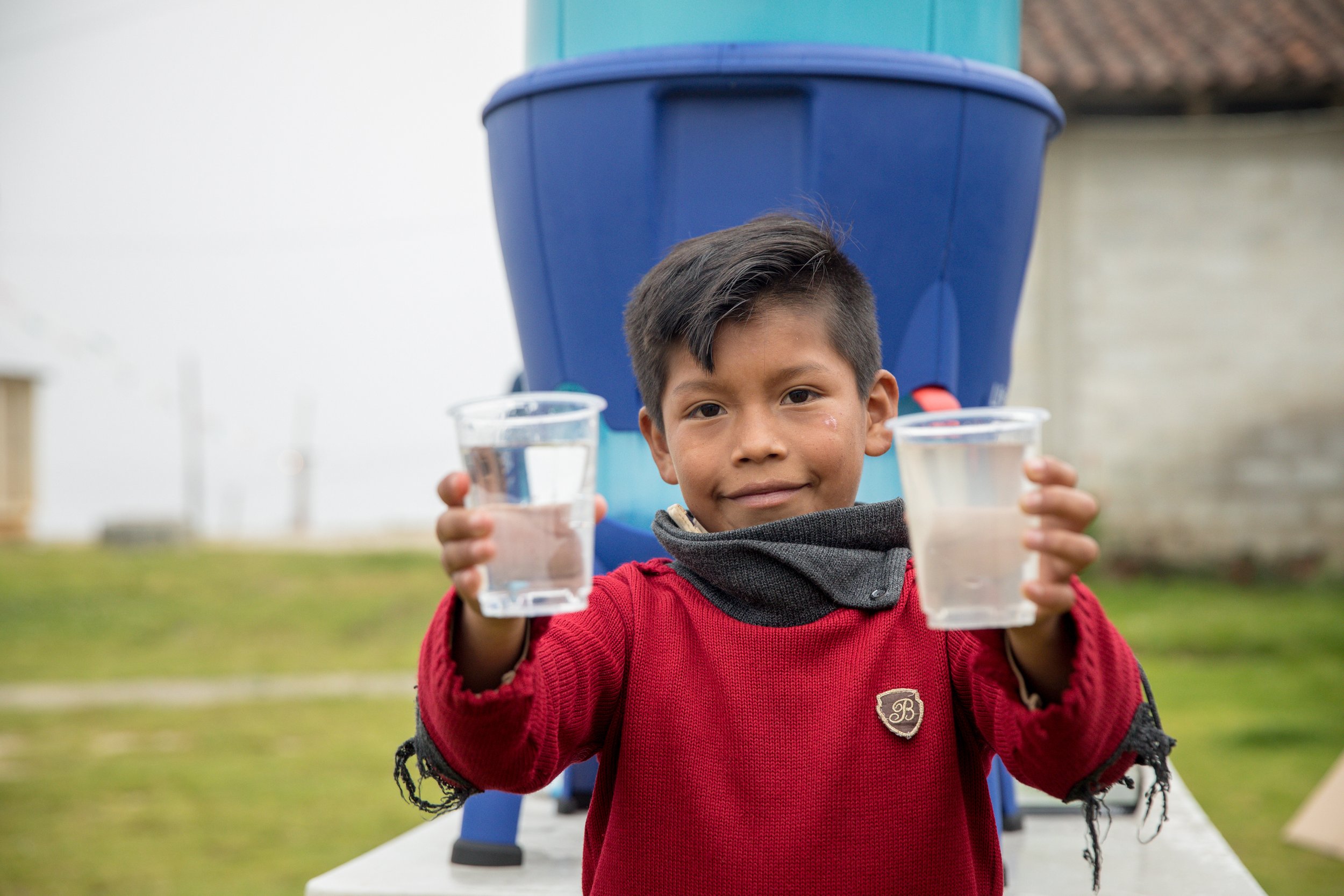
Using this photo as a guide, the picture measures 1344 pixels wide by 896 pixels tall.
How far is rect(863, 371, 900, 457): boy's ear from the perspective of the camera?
1.58 meters

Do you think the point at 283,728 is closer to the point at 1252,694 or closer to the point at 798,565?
the point at 1252,694

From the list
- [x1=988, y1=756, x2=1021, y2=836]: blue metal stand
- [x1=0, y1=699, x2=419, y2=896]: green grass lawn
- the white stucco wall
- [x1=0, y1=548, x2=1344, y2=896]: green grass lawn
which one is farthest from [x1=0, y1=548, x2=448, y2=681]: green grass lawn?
[x1=988, y1=756, x2=1021, y2=836]: blue metal stand

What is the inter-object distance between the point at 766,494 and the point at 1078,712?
1.49 ft

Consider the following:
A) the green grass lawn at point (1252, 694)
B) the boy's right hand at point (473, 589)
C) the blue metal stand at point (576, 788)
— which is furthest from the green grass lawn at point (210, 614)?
the boy's right hand at point (473, 589)

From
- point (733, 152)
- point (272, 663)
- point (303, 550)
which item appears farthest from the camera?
point (303, 550)

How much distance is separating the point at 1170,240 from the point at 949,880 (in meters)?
9.32

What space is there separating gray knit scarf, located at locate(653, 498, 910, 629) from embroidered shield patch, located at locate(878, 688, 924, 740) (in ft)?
0.34

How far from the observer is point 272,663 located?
8641 mm

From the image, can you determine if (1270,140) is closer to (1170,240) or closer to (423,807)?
(1170,240)

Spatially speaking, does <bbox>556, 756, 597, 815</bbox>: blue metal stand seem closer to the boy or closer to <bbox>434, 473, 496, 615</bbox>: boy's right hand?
the boy

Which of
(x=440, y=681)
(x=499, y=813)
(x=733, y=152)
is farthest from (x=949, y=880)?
(x=733, y=152)

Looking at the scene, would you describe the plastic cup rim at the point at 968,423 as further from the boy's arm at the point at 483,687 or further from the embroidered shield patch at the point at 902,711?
the embroidered shield patch at the point at 902,711

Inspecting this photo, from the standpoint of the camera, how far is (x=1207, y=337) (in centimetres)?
960

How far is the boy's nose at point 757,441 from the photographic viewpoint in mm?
1374
